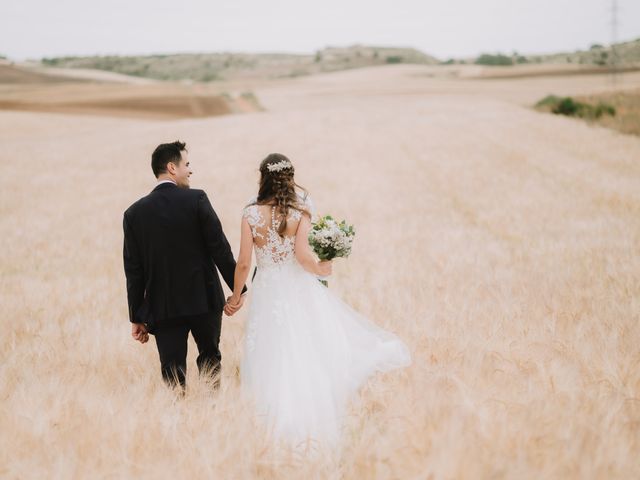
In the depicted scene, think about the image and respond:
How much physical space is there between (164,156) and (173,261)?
736mm

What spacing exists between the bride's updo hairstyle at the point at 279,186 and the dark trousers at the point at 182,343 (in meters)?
0.86

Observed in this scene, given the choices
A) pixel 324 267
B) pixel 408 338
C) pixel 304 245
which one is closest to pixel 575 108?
pixel 408 338

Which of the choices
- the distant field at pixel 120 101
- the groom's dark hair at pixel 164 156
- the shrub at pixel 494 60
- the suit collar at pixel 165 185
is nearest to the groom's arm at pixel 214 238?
the suit collar at pixel 165 185

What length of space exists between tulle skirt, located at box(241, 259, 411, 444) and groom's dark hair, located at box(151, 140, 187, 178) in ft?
3.32

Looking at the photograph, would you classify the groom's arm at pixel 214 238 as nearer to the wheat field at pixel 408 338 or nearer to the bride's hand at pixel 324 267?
the bride's hand at pixel 324 267

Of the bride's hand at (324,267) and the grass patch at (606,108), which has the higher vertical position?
the grass patch at (606,108)

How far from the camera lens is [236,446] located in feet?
7.97

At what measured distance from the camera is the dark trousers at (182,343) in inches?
142

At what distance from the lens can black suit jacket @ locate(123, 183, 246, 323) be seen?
11.4 feet

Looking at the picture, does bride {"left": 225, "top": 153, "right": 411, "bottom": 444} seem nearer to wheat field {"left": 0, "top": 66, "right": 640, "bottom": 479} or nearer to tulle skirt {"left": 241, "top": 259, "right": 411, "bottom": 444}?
tulle skirt {"left": 241, "top": 259, "right": 411, "bottom": 444}

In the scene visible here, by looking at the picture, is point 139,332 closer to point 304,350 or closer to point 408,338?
point 304,350

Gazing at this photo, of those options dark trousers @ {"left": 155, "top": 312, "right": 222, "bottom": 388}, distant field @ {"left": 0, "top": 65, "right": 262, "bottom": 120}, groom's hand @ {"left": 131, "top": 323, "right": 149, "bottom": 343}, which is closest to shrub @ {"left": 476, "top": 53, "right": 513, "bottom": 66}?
distant field @ {"left": 0, "top": 65, "right": 262, "bottom": 120}

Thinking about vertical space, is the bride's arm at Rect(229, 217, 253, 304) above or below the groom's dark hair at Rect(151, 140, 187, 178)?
below

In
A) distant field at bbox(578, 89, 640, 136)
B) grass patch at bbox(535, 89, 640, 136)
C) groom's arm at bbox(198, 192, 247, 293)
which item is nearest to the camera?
groom's arm at bbox(198, 192, 247, 293)
